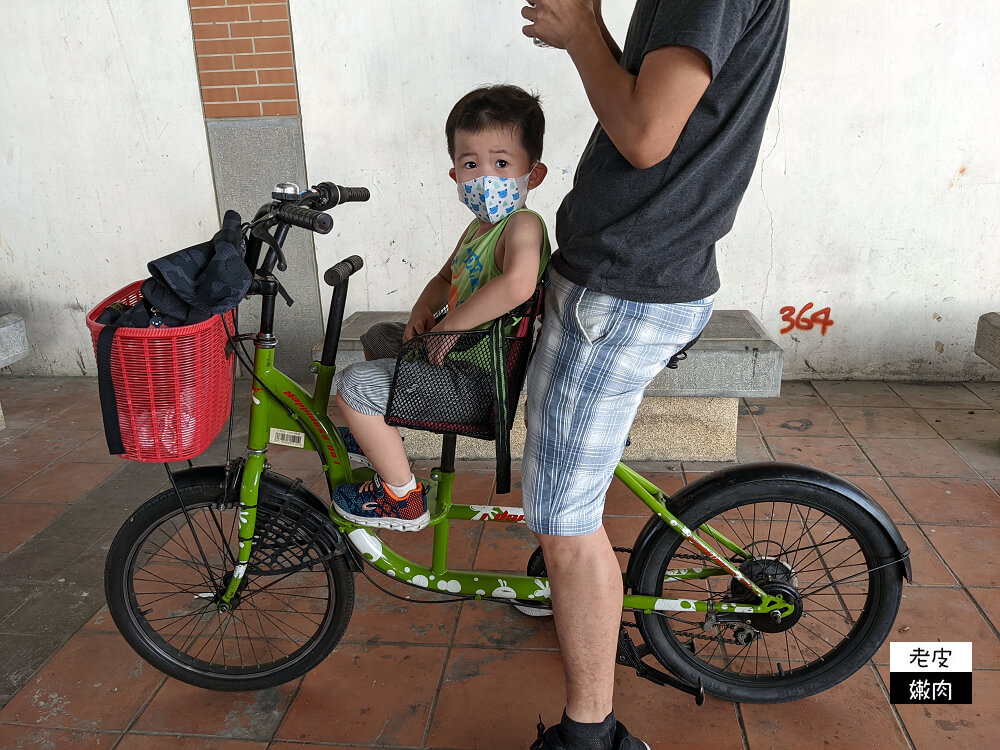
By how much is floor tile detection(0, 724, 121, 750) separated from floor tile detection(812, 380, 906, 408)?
11.9 feet

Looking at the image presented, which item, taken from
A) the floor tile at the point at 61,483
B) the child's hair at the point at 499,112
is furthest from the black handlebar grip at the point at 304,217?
the floor tile at the point at 61,483

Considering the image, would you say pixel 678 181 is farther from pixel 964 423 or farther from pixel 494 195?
pixel 964 423

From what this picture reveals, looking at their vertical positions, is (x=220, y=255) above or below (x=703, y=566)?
above

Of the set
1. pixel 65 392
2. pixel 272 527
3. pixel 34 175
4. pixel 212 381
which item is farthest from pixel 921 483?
pixel 34 175

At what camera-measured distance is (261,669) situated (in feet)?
7.41

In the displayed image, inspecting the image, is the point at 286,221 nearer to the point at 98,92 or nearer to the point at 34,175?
the point at 98,92

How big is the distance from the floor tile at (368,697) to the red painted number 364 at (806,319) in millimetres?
2933

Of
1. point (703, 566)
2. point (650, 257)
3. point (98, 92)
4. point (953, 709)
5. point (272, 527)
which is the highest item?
point (98, 92)

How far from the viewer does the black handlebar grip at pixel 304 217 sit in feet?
5.43

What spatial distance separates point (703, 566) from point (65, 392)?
3937mm

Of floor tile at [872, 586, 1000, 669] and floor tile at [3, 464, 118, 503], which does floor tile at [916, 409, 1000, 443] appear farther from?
floor tile at [3, 464, 118, 503]

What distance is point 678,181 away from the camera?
154 cm

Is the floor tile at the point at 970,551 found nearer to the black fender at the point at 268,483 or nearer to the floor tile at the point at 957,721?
A: the floor tile at the point at 957,721

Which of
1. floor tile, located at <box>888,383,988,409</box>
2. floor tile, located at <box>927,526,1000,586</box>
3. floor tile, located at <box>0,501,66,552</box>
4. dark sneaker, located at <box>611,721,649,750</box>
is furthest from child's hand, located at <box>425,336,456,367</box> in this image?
floor tile, located at <box>888,383,988,409</box>
